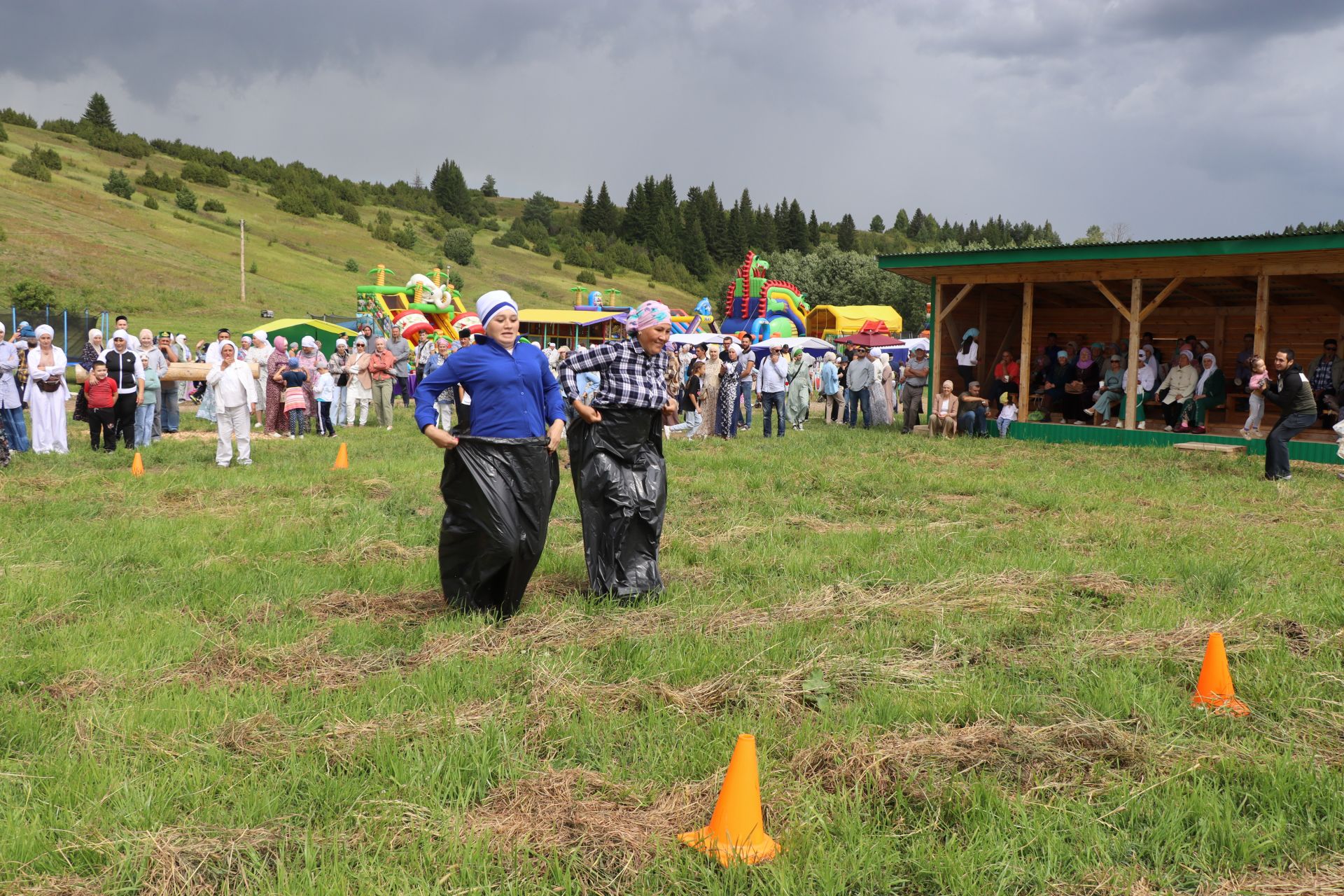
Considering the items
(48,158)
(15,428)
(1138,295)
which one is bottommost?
(15,428)

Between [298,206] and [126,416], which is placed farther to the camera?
[298,206]

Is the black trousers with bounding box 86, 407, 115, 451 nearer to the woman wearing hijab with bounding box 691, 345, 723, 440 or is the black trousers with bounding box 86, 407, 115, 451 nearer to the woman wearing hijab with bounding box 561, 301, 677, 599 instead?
the woman wearing hijab with bounding box 691, 345, 723, 440

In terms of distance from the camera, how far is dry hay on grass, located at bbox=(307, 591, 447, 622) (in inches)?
232

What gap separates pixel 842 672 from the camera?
16.2 ft

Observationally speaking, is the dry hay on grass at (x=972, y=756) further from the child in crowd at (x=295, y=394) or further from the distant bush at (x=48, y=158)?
the distant bush at (x=48, y=158)

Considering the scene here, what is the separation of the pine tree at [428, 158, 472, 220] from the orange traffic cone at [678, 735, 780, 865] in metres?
126

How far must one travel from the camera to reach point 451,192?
126312mm

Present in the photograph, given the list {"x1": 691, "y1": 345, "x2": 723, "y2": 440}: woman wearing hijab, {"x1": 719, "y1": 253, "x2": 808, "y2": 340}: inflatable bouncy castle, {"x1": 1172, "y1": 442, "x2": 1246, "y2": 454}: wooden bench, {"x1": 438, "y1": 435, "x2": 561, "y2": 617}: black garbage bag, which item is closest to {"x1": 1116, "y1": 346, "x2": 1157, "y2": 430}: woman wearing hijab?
{"x1": 1172, "y1": 442, "x2": 1246, "y2": 454}: wooden bench

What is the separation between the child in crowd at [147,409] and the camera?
14.8 metres

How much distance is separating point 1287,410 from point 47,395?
15478mm

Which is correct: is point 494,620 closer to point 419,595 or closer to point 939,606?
point 419,595

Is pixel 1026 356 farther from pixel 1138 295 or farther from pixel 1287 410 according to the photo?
pixel 1287 410

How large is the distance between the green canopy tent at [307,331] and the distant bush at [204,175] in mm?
62788

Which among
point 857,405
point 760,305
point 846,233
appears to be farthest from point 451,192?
point 857,405
